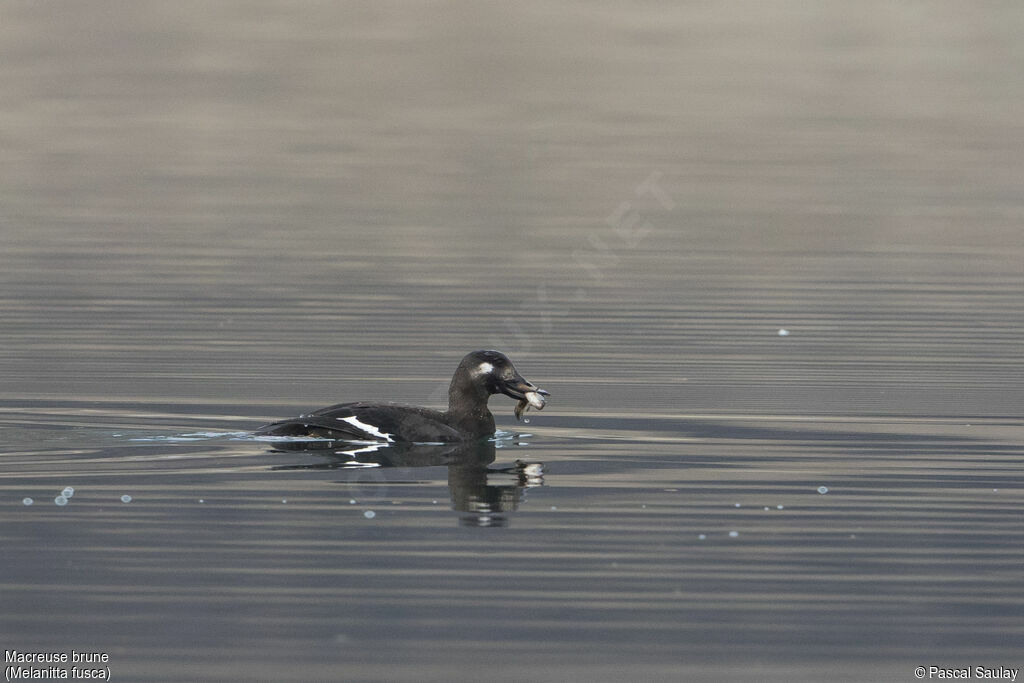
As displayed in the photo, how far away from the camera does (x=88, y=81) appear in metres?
77.8

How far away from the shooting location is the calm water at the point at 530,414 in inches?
427

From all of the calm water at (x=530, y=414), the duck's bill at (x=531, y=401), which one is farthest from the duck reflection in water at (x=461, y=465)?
the duck's bill at (x=531, y=401)

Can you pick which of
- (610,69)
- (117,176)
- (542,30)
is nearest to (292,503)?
(117,176)

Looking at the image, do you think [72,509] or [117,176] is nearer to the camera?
[72,509]

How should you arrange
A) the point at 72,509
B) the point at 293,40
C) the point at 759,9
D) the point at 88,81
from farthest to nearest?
1. the point at 759,9
2. the point at 293,40
3. the point at 88,81
4. the point at 72,509

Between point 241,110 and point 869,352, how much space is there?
49.8 m

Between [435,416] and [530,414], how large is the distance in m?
2.14

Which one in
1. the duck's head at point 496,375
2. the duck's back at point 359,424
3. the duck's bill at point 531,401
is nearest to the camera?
the duck's back at point 359,424

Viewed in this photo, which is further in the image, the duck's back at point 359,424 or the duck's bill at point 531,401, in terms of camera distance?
the duck's bill at point 531,401

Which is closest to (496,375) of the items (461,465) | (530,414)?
(461,465)

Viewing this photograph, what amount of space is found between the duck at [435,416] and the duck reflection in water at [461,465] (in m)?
0.09

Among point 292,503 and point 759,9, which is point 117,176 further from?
point 759,9

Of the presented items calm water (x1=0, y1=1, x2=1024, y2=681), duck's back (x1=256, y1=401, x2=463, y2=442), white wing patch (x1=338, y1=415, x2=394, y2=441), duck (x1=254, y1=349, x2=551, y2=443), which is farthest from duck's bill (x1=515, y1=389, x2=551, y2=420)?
white wing patch (x1=338, y1=415, x2=394, y2=441)

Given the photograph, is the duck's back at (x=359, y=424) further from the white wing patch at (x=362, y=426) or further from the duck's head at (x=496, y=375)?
the duck's head at (x=496, y=375)
